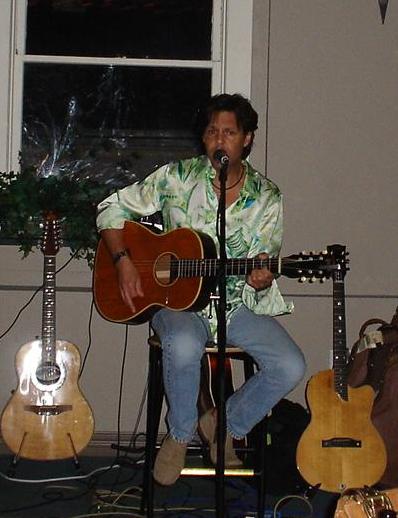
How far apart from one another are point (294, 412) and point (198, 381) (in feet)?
2.49

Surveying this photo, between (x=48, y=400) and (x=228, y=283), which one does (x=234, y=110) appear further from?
(x=48, y=400)

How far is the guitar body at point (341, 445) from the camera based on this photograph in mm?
3352

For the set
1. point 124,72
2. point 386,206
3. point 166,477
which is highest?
point 124,72

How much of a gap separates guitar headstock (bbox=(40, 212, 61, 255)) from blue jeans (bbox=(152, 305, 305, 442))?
2.62 feet

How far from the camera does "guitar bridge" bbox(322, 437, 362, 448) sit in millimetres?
3363

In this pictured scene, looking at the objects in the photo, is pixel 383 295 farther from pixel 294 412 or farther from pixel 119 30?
pixel 119 30

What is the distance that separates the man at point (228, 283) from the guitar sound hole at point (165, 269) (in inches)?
3.1

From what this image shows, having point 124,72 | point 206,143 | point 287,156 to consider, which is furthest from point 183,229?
point 124,72

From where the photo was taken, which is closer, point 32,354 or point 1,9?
point 32,354

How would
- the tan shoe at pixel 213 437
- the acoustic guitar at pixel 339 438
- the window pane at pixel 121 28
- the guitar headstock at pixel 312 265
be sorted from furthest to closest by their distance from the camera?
the window pane at pixel 121 28 → the acoustic guitar at pixel 339 438 → the tan shoe at pixel 213 437 → the guitar headstock at pixel 312 265

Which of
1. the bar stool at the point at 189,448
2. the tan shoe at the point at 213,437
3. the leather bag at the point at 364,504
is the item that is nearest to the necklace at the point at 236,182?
the bar stool at the point at 189,448

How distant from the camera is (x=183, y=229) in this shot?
317 cm

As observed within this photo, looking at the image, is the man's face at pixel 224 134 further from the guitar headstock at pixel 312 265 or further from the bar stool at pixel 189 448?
the bar stool at pixel 189 448

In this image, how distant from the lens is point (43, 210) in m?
3.90
